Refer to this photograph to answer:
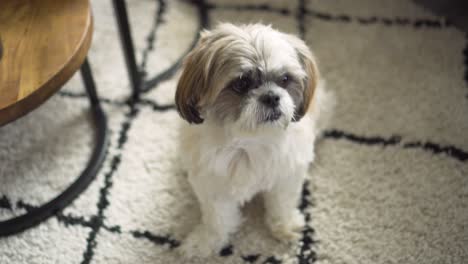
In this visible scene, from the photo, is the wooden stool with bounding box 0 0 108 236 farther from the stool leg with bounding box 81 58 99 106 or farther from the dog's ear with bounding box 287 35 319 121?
the dog's ear with bounding box 287 35 319 121

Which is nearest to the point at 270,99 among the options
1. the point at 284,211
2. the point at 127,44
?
the point at 284,211

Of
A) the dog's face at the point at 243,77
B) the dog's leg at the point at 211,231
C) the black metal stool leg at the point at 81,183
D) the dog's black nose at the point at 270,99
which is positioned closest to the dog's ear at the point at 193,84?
the dog's face at the point at 243,77

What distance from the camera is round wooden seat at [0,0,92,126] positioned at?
0.98m

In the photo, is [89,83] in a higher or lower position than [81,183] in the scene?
higher

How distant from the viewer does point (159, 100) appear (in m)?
1.52

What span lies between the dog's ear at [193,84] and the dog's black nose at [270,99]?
0.38 ft

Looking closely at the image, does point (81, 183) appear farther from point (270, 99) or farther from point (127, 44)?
point (270, 99)

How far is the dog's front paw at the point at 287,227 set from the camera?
118cm

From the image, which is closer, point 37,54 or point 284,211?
point 37,54

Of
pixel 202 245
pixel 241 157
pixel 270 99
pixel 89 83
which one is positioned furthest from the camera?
pixel 89 83

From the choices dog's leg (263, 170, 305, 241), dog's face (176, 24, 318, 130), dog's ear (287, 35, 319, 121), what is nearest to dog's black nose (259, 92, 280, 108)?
dog's face (176, 24, 318, 130)

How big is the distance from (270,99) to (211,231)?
1.49 ft

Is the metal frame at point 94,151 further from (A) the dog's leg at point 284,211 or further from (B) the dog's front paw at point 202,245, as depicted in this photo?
(A) the dog's leg at point 284,211

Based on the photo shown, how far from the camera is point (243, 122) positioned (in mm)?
886
